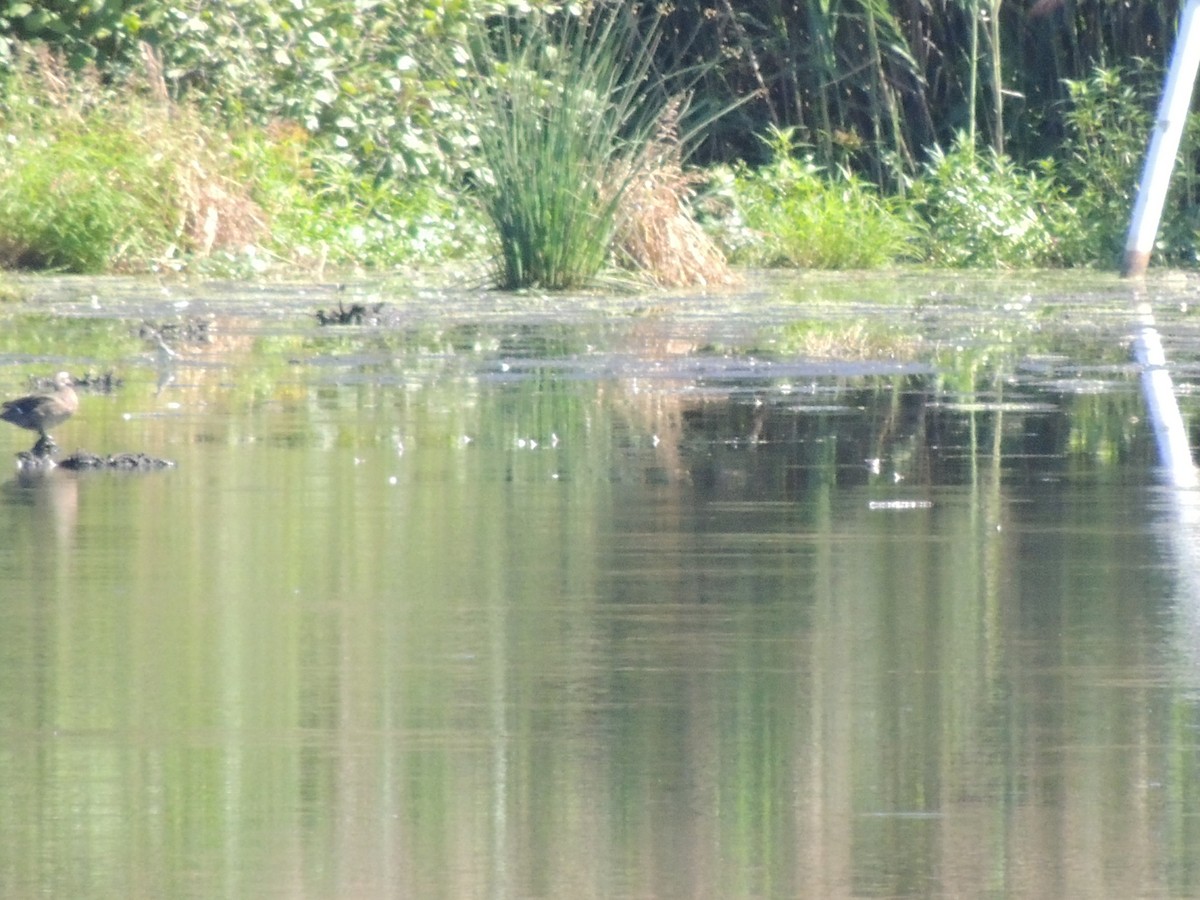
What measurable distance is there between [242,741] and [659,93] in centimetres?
1626

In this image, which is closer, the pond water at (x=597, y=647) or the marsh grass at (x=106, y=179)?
the pond water at (x=597, y=647)

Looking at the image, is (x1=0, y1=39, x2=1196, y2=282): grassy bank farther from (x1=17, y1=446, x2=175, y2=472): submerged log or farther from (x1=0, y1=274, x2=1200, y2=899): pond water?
(x1=17, y1=446, x2=175, y2=472): submerged log

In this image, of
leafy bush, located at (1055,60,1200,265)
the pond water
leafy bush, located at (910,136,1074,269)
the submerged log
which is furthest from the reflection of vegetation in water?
leafy bush, located at (1055,60,1200,265)

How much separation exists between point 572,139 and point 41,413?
6.73 metres

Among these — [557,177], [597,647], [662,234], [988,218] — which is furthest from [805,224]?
[597,647]

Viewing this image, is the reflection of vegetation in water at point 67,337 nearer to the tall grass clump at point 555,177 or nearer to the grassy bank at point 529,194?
the tall grass clump at point 555,177

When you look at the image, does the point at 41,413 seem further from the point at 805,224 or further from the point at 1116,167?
the point at 1116,167

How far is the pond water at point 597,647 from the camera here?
3.29 metres

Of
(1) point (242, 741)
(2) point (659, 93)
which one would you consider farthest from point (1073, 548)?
(2) point (659, 93)

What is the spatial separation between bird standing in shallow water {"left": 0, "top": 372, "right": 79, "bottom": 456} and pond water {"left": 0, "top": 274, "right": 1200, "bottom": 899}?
0.28m

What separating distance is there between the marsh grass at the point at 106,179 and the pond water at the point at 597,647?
5904mm

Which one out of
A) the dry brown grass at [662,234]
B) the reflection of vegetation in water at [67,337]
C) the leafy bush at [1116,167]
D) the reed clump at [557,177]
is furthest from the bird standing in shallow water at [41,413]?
the leafy bush at [1116,167]

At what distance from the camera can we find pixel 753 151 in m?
20.6

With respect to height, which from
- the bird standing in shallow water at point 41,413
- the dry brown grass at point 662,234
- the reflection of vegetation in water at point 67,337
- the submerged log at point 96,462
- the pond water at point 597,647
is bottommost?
the pond water at point 597,647
